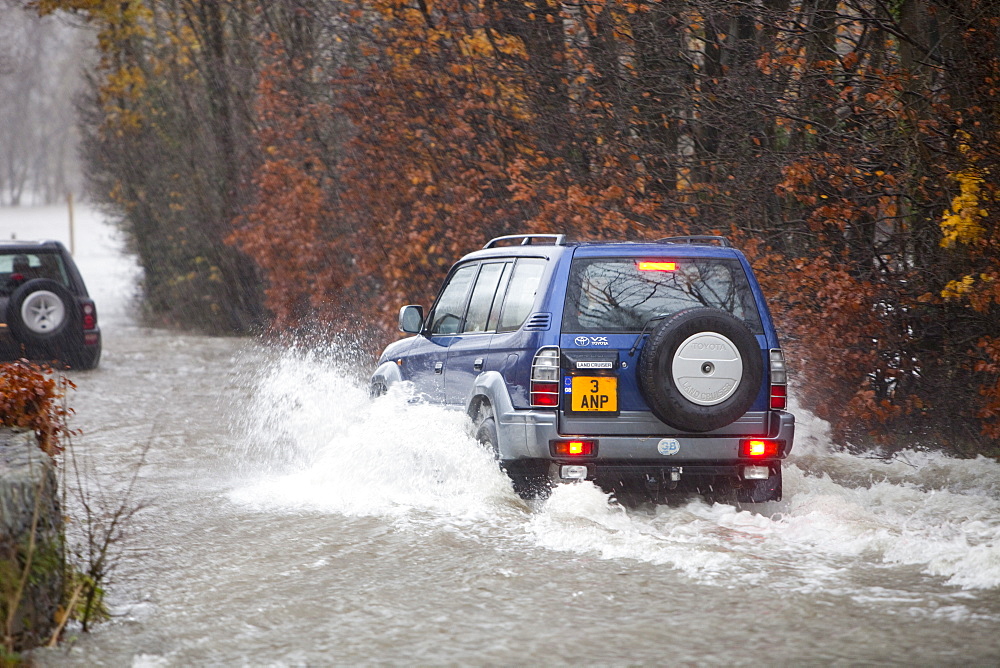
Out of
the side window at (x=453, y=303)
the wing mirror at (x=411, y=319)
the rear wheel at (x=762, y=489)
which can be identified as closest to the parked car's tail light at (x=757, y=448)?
the rear wheel at (x=762, y=489)

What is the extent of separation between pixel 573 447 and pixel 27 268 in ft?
43.6

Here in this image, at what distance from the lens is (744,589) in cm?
615

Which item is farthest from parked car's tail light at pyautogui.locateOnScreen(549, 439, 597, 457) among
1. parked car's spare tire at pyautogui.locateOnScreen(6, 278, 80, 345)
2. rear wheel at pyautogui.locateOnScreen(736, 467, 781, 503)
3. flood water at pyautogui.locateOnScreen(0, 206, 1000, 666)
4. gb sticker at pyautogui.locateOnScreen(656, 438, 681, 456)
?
parked car's spare tire at pyautogui.locateOnScreen(6, 278, 80, 345)

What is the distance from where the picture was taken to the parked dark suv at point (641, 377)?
25.3ft

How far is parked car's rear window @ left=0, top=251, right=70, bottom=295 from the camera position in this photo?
60.3 feet

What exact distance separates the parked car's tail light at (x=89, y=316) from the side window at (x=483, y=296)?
11.5 metres

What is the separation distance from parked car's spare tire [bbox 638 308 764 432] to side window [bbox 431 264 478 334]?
7.12 feet

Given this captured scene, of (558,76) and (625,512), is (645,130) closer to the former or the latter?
(558,76)

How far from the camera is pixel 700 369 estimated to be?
7680 millimetres

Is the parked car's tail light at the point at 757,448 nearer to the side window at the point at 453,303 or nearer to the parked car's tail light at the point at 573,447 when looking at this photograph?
the parked car's tail light at the point at 573,447

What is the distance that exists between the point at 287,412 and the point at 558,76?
215 inches

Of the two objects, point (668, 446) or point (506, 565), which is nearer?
point (506, 565)

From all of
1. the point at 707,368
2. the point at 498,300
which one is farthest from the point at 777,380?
the point at 498,300

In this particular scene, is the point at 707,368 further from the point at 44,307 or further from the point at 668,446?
the point at 44,307
